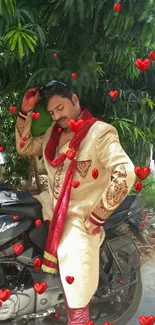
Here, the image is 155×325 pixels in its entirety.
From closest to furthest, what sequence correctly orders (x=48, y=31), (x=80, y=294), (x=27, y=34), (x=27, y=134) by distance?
1. (x=27, y=34)
2. (x=48, y=31)
3. (x=80, y=294)
4. (x=27, y=134)

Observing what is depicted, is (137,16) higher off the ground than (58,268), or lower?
higher

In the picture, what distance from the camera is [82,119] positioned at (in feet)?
3.95

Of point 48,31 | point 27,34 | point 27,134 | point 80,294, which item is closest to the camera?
point 27,34

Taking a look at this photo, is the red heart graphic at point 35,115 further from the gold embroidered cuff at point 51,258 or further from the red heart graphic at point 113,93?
the gold embroidered cuff at point 51,258

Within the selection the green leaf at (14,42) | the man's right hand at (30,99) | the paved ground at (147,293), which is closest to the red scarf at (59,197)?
the man's right hand at (30,99)

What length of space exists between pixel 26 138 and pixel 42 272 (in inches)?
16.6

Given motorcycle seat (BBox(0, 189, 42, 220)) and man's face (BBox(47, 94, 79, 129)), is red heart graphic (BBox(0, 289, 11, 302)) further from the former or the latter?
man's face (BBox(47, 94, 79, 129))

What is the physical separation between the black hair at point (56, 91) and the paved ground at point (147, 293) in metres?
0.89

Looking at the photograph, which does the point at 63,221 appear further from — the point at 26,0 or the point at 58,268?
the point at 26,0

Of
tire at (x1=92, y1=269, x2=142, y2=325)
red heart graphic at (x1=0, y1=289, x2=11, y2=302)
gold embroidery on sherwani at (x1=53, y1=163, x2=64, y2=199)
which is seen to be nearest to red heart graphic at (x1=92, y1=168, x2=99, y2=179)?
gold embroidery on sherwani at (x1=53, y1=163, x2=64, y2=199)

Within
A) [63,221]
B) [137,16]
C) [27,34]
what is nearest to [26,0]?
[27,34]

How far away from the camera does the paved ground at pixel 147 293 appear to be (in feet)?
5.23

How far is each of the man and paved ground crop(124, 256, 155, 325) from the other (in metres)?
0.45

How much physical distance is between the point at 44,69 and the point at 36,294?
0.71 metres
